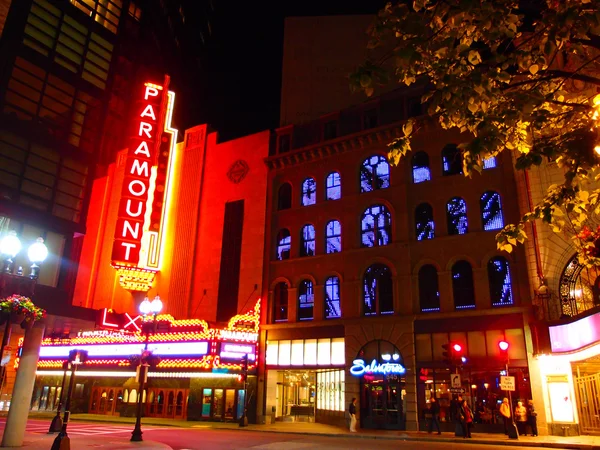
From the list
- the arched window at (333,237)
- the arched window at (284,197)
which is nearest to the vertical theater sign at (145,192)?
the arched window at (284,197)

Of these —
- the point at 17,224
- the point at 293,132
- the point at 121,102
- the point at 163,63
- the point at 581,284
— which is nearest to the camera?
the point at 581,284

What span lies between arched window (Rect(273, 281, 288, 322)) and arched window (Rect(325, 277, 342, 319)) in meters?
3.28

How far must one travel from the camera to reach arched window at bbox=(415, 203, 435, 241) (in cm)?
2995

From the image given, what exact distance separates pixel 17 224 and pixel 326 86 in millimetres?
25531

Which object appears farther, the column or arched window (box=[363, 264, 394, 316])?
arched window (box=[363, 264, 394, 316])

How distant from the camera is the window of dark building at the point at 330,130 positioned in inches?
1409

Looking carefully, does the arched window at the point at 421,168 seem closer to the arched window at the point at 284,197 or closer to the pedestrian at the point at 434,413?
the arched window at the point at 284,197

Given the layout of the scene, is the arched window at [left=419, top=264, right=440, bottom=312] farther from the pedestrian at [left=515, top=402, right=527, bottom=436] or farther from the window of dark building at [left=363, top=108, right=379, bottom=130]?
the window of dark building at [left=363, top=108, right=379, bottom=130]

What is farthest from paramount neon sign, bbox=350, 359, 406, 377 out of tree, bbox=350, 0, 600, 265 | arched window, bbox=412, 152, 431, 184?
tree, bbox=350, 0, 600, 265

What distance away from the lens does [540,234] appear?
989 inches

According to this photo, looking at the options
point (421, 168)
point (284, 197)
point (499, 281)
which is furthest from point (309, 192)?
point (499, 281)

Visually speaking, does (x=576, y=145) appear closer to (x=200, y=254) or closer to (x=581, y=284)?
(x=581, y=284)

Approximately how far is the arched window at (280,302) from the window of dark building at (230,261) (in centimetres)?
312

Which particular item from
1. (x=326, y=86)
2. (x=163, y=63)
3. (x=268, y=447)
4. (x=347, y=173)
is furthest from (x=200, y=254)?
(x=163, y=63)
